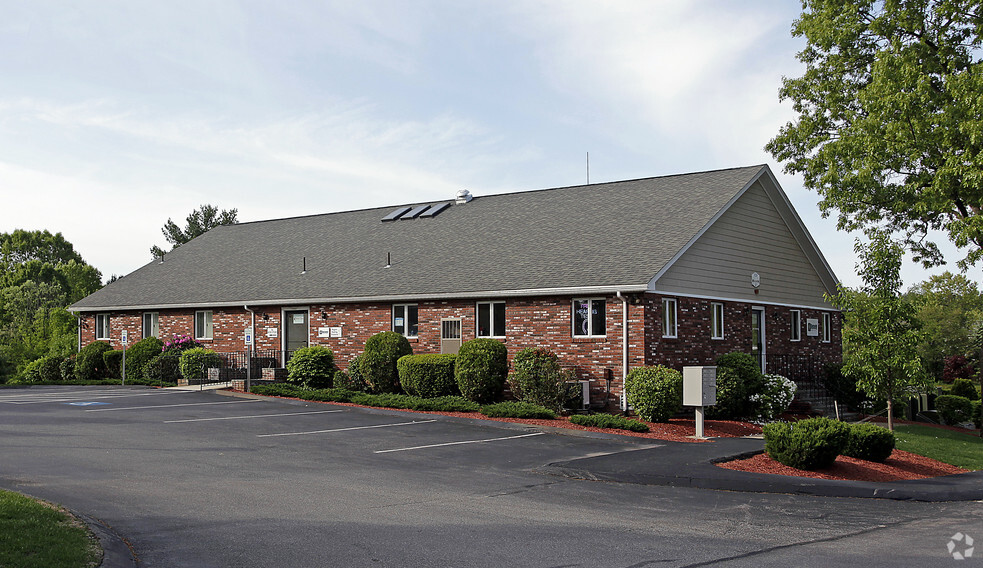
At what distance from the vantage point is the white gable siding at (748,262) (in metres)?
22.7

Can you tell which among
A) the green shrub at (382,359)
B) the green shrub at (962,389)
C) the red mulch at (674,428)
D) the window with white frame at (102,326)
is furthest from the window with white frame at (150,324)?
the green shrub at (962,389)

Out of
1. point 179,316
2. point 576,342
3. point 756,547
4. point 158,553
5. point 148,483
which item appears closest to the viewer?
point 158,553

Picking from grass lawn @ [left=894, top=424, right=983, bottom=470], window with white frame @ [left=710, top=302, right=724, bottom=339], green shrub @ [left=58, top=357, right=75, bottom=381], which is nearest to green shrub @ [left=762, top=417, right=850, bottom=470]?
grass lawn @ [left=894, top=424, right=983, bottom=470]

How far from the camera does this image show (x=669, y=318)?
2203 centimetres

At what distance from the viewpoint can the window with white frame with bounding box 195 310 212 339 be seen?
30.4 m

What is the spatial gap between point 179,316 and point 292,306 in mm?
5857

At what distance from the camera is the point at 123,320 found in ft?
108

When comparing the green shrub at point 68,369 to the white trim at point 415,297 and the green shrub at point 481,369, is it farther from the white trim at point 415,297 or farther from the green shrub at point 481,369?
the green shrub at point 481,369

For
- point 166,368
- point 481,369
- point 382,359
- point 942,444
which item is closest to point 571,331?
point 481,369

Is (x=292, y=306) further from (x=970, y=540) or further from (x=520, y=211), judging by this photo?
(x=970, y=540)

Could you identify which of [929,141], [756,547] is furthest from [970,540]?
[929,141]

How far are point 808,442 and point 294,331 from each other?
19.0m

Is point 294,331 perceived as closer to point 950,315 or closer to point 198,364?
point 198,364

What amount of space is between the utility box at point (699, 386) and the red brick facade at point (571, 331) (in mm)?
2924
